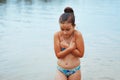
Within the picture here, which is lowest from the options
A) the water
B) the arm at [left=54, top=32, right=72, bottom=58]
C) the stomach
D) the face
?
the water

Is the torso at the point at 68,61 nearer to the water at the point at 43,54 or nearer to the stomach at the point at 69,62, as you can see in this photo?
the stomach at the point at 69,62

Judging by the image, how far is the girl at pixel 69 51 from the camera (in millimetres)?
4793

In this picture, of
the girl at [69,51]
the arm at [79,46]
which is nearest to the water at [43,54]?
the girl at [69,51]

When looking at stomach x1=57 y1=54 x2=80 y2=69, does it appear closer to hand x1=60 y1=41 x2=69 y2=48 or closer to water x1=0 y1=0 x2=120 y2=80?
hand x1=60 y1=41 x2=69 y2=48

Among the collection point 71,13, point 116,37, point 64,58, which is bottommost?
point 116,37

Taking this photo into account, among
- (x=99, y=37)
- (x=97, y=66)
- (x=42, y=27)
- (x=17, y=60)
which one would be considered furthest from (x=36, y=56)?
(x=42, y=27)

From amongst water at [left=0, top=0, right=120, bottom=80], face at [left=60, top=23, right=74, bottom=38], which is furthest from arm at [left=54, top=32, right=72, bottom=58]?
water at [left=0, top=0, right=120, bottom=80]

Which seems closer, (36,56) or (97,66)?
(97,66)

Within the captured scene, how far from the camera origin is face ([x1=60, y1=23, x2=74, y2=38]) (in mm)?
4659

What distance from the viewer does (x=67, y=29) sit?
4.71 meters

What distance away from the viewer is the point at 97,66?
29.0ft

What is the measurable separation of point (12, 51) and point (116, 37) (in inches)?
202

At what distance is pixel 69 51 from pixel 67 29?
0.31 m

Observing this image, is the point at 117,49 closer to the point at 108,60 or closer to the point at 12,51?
the point at 108,60
